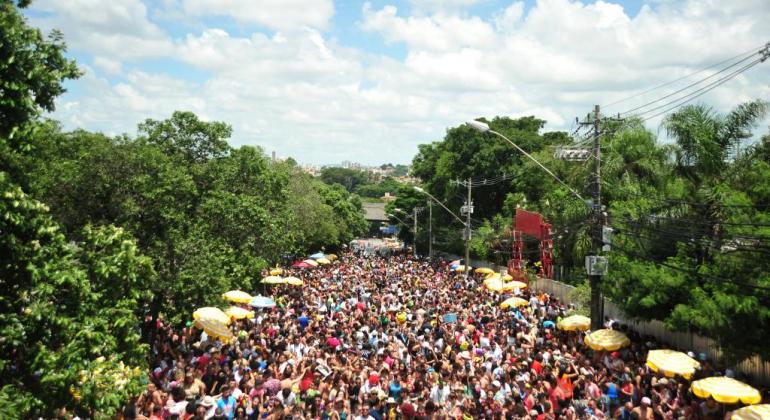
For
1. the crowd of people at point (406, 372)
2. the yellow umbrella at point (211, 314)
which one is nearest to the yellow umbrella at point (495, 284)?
the crowd of people at point (406, 372)

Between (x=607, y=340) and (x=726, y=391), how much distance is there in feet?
15.9

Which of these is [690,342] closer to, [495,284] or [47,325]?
[495,284]

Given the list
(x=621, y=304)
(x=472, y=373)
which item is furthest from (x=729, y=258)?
(x=472, y=373)

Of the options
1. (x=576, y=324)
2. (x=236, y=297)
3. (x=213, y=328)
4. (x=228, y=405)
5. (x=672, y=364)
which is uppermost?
(x=236, y=297)

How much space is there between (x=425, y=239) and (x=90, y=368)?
188ft

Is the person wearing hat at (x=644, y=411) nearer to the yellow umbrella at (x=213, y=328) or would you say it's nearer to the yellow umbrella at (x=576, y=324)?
the yellow umbrella at (x=576, y=324)

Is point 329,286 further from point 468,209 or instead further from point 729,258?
point 729,258

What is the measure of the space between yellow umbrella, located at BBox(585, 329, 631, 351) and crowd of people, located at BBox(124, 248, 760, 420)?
39 centimetres

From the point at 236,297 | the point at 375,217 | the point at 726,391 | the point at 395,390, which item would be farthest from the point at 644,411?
the point at 375,217

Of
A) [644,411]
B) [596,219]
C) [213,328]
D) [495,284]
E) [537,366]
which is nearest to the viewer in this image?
[644,411]

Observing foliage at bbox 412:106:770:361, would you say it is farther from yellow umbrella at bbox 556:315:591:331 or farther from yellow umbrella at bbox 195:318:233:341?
yellow umbrella at bbox 195:318:233:341

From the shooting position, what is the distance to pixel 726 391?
12.4m

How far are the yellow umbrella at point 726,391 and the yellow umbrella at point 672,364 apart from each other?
1297mm

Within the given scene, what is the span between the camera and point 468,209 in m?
38.6
